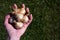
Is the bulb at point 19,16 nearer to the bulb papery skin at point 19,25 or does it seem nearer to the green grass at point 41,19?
the bulb papery skin at point 19,25

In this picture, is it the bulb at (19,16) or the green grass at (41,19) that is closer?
the bulb at (19,16)

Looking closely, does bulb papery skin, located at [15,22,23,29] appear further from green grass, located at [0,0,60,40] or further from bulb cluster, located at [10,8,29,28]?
green grass, located at [0,0,60,40]

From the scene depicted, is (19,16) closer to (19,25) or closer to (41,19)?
(19,25)

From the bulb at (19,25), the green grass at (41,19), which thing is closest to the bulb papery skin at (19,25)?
the bulb at (19,25)

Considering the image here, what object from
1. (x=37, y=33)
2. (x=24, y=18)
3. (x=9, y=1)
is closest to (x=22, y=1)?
(x=9, y=1)

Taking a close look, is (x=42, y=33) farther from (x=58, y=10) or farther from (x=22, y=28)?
(x=22, y=28)

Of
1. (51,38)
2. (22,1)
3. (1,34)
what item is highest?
(22,1)

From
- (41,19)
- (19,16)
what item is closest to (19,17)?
(19,16)

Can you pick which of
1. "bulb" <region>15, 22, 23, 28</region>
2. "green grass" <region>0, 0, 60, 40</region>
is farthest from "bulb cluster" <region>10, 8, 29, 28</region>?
"green grass" <region>0, 0, 60, 40</region>

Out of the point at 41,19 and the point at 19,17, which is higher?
the point at 19,17
